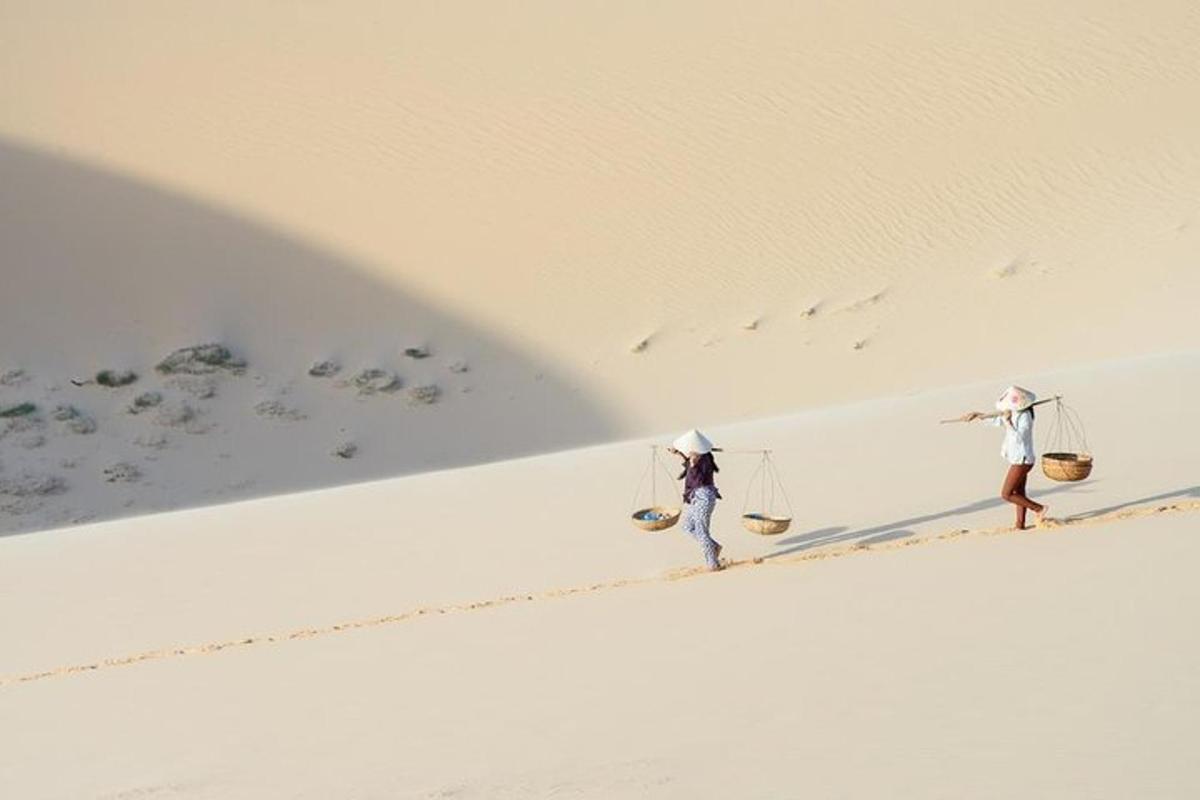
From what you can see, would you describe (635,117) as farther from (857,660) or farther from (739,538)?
(857,660)

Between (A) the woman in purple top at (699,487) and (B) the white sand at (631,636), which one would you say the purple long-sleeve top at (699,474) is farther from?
(B) the white sand at (631,636)

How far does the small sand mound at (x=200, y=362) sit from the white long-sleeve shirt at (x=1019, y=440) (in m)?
10.5

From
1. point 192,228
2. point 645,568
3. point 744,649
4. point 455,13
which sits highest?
point 455,13

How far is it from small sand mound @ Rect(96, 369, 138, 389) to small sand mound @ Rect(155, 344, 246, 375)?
30cm

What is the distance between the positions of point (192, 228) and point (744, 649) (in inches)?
545

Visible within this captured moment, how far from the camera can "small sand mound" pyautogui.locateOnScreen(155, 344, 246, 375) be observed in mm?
16969

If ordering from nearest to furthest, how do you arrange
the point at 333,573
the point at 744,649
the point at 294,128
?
the point at 744,649, the point at 333,573, the point at 294,128

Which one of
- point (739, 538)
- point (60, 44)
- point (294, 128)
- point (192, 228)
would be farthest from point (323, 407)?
point (60, 44)

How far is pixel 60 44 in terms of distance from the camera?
74.5 ft

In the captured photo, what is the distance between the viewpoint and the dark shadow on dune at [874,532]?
8898 mm

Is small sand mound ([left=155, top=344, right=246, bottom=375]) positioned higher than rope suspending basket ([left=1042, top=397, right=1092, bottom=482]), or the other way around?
small sand mound ([left=155, top=344, right=246, bottom=375])

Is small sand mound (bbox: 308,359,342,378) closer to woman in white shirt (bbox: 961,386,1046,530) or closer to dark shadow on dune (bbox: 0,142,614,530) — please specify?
dark shadow on dune (bbox: 0,142,614,530)

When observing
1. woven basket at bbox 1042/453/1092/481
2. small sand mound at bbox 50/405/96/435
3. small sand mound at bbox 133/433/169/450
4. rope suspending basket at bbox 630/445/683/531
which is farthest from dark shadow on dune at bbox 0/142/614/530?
woven basket at bbox 1042/453/1092/481

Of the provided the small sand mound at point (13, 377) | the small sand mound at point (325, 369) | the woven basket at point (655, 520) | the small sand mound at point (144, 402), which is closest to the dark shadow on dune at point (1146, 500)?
the woven basket at point (655, 520)
